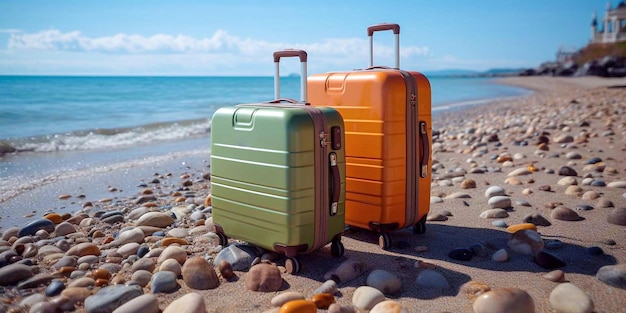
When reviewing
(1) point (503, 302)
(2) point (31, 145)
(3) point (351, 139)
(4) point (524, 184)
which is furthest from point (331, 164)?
(2) point (31, 145)

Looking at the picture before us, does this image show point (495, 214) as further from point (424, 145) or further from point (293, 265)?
point (293, 265)

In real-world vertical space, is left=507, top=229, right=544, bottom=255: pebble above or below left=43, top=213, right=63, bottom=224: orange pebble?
above

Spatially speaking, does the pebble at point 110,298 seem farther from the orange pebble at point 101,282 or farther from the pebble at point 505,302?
the pebble at point 505,302

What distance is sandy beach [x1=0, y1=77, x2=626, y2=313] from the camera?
278 centimetres

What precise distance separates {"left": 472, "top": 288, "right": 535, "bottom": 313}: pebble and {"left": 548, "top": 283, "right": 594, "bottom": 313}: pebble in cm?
13

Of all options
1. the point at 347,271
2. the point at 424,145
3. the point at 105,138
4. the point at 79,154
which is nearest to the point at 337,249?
the point at 347,271

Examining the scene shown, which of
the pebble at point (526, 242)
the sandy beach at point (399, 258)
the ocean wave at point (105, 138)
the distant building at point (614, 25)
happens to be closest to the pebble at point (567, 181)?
the sandy beach at point (399, 258)

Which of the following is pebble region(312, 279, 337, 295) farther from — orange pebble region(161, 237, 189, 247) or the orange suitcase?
orange pebble region(161, 237, 189, 247)

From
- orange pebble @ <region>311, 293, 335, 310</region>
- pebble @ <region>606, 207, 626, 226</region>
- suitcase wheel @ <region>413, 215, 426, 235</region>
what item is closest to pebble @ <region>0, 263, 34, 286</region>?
orange pebble @ <region>311, 293, 335, 310</region>

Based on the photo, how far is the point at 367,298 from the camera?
276 cm

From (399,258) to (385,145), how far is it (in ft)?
2.48

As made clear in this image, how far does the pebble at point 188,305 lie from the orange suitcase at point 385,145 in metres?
1.43

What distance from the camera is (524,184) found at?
5.56 metres

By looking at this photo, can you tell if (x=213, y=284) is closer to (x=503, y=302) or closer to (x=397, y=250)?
(x=397, y=250)
